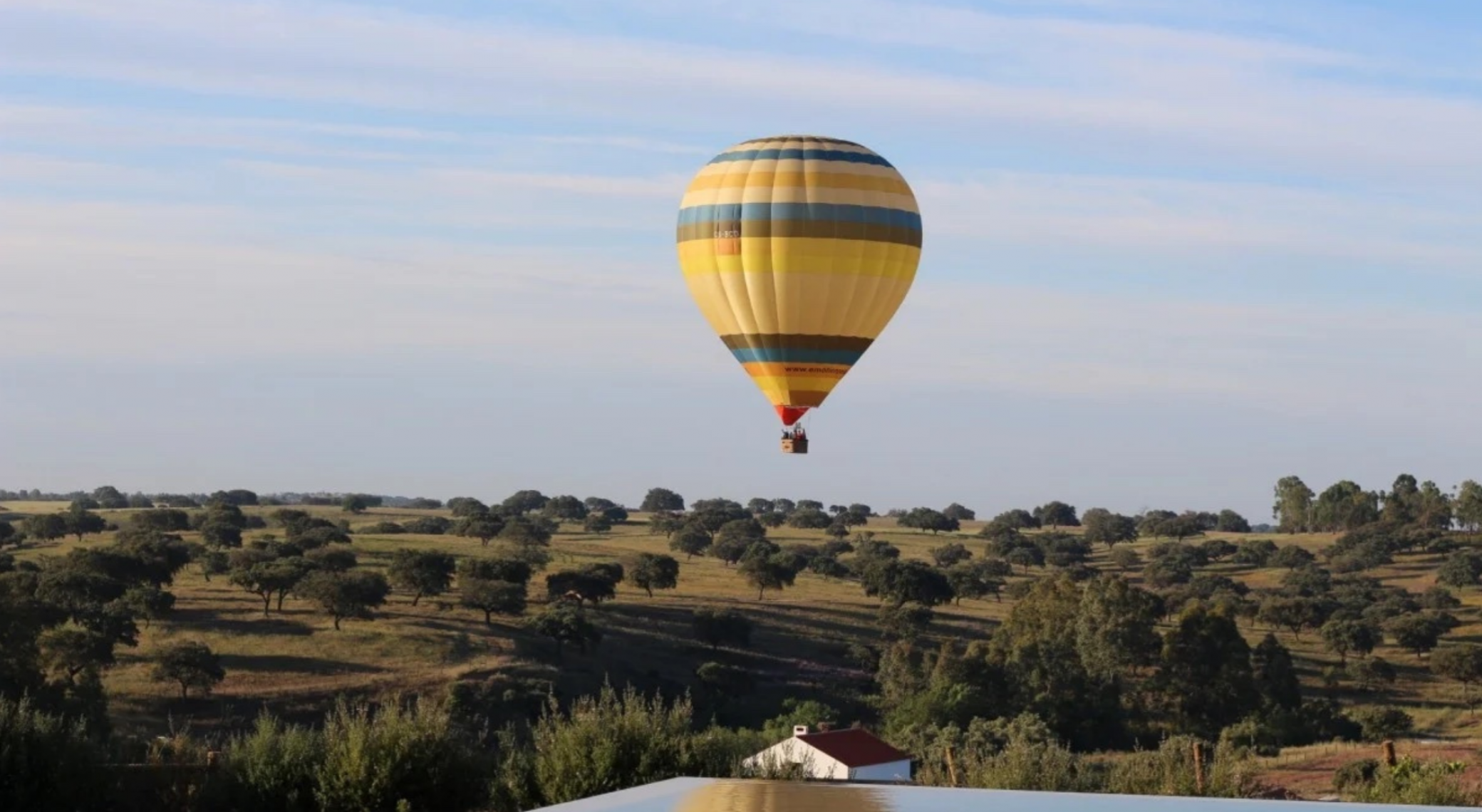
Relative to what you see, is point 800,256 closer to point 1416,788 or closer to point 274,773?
point 274,773

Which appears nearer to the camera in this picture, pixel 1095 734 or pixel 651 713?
pixel 651 713

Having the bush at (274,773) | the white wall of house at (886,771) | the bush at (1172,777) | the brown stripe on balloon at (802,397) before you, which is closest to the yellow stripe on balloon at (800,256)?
the brown stripe on balloon at (802,397)

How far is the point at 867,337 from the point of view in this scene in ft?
141

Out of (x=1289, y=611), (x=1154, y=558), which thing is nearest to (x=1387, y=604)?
(x=1289, y=611)

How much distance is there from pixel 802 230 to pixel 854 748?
1682 cm

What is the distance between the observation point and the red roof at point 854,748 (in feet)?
165

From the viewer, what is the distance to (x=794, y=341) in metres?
42.0

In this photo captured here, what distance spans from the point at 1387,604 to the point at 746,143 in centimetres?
7495

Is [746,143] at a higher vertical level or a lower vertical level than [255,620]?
higher

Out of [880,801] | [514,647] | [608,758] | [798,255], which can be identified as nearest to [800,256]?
[798,255]

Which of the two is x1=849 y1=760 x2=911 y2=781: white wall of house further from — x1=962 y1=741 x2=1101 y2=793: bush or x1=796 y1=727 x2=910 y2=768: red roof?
x1=962 y1=741 x2=1101 y2=793: bush

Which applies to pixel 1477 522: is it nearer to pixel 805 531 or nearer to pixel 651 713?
pixel 805 531

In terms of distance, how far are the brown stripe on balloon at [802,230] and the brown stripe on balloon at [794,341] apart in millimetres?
2231

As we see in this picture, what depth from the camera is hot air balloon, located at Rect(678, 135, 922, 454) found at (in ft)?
135
